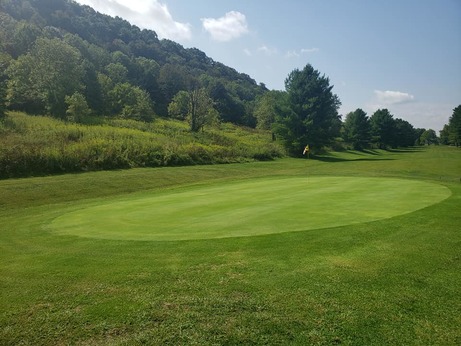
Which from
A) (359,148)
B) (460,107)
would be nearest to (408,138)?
(460,107)

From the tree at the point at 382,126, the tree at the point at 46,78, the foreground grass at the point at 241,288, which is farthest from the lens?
the tree at the point at 382,126

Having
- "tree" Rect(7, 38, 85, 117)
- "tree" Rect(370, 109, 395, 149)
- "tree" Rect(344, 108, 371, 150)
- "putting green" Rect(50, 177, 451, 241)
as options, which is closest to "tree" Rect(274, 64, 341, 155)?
"tree" Rect(7, 38, 85, 117)

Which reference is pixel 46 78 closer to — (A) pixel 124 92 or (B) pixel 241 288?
(A) pixel 124 92

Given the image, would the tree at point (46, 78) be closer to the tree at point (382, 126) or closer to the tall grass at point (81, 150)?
the tall grass at point (81, 150)

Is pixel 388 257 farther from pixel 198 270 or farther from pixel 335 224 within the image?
pixel 198 270

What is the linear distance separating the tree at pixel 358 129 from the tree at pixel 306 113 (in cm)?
3925

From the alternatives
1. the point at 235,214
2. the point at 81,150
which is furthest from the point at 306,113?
the point at 235,214

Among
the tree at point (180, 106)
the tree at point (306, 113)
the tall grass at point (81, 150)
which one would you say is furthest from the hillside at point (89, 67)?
the tree at point (306, 113)

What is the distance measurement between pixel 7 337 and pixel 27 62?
51.0 metres

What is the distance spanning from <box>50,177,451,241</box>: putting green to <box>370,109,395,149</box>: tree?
359 ft

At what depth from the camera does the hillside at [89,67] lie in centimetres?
4550

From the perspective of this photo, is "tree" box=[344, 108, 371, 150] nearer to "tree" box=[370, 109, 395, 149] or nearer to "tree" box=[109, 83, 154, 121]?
"tree" box=[370, 109, 395, 149]

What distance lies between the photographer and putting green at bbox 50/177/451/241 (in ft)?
32.2

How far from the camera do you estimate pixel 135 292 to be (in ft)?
20.8
